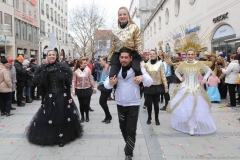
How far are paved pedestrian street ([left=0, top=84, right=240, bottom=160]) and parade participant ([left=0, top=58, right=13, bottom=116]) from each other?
1199 millimetres

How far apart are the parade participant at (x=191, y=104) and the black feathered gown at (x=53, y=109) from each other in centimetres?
257

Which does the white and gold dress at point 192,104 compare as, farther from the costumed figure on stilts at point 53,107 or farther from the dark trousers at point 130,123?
the costumed figure on stilts at point 53,107

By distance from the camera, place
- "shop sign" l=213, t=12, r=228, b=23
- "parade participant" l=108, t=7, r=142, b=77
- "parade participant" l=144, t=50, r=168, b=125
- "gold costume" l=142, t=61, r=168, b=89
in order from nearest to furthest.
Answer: "parade participant" l=108, t=7, r=142, b=77
"parade participant" l=144, t=50, r=168, b=125
"gold costume" l=142, t=61, r=168, b=89
"shop sign" l=213, t=12, r=228, b=23

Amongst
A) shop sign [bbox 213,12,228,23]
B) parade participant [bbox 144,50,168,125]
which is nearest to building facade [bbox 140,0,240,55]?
shop sign [bbox 213,12,228,23]

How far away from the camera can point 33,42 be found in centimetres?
3131

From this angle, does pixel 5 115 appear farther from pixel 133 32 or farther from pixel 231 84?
pixel 231 84

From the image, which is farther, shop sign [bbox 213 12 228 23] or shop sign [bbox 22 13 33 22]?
shop sign [bbox 22 13 33 22]

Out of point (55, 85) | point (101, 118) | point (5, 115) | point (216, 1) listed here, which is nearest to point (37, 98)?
point (5, 115)

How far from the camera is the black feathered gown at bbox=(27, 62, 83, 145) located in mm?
4461

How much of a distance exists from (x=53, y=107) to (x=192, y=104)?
3.13 metres

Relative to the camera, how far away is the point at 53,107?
4.48 meters

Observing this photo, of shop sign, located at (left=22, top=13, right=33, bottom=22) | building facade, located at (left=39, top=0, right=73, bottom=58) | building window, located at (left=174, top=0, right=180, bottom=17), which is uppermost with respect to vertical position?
building facade, located at (left=39, top=0, right=73, bottom=58)

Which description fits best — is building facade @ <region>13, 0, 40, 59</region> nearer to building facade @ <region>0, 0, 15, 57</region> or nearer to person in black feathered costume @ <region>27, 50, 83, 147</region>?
building facade @ <region>0, 0, 15, 57</region>

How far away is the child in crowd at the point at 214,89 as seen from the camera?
882 cm
